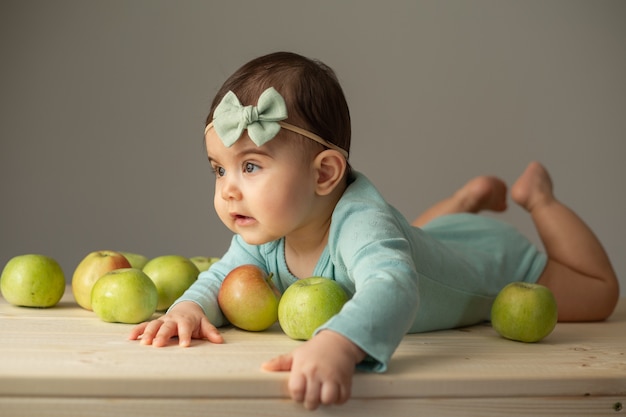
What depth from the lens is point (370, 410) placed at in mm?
1421

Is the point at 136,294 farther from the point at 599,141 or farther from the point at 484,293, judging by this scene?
the point at 599,141

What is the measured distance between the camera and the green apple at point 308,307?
1.69 meters

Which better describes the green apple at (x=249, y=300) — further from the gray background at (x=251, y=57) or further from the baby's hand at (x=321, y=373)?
the gray background at (x=251, y=57)

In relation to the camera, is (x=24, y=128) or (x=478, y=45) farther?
(x=478, y=45)

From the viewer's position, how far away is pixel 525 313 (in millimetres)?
1812

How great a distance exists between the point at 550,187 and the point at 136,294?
1.44 meters

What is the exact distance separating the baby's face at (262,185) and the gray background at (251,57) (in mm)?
2093

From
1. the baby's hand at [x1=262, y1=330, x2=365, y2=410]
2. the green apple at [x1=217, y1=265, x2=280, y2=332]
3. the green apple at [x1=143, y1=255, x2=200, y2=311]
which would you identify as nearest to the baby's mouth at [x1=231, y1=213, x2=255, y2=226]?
the green apple at [x1=217, y1=265, x2=280, y2=332]

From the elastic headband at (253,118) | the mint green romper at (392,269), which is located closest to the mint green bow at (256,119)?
the elastic headband at (253,118)

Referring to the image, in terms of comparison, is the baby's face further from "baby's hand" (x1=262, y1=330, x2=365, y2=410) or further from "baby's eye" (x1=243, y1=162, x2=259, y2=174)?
"baby's hand" (x1=262, y1=330, x2=365, y2=410)

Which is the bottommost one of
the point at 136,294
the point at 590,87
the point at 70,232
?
the point at 70,232

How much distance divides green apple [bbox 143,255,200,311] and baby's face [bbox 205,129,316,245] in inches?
12.7

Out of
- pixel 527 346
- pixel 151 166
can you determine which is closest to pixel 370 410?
pixel 527 346

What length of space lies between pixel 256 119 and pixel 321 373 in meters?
0.60
